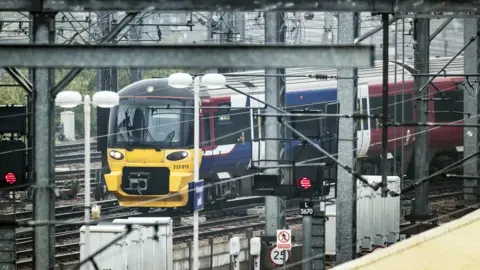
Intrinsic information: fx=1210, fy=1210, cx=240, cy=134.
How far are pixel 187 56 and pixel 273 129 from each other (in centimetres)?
1054

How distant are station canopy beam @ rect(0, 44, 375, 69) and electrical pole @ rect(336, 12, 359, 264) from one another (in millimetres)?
7629

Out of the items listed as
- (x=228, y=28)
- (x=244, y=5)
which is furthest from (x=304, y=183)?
(x=244, y=5)

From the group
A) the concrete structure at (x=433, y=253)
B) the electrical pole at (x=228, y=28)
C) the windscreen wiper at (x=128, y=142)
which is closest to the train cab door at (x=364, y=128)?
the electrical pole at (x=228, y=28)

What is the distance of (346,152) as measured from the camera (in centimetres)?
1560

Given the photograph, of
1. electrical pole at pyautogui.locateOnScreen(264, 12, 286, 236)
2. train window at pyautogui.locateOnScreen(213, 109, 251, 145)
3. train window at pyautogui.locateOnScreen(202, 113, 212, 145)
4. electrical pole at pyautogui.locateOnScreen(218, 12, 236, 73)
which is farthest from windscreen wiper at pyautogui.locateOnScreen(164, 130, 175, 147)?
electrical pole at pyautogui.locateOnScreen(264, 12, 286, 236)

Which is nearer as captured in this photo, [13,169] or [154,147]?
[13,169]

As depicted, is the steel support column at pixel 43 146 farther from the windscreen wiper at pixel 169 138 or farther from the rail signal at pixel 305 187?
the windscreen wiper at pixel 169 138

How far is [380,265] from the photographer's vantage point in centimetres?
986

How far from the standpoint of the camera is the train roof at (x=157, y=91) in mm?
22141

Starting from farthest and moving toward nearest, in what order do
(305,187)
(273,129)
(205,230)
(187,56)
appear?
1. (205,230)
2. (273,129)
3. (305,187)
4. (187,56)

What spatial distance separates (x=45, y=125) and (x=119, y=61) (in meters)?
3.56

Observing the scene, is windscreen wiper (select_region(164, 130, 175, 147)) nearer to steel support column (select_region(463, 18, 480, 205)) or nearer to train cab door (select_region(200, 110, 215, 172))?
train cab door (select_region(200, 110, 215, 172))

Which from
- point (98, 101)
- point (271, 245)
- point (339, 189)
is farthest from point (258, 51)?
point (271, 245)

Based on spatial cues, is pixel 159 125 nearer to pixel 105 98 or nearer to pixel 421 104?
pixel 421 104
